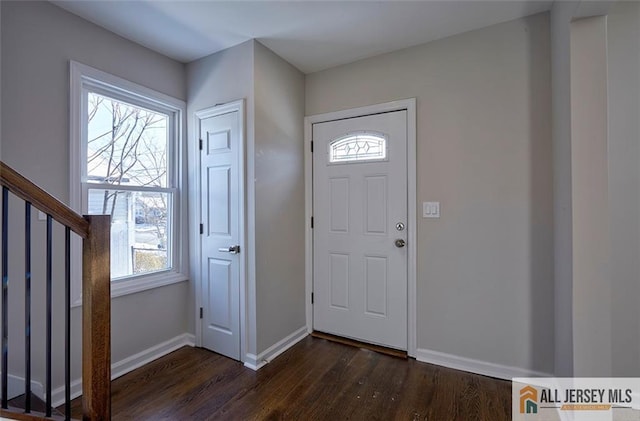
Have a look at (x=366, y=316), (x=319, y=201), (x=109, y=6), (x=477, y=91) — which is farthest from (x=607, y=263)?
(x=109, y=6)

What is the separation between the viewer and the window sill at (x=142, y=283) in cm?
221

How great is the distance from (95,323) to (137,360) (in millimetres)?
1299

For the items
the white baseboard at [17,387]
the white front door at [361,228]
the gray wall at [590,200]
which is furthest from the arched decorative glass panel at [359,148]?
the white baseboard at [17,387]

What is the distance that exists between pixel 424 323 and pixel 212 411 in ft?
5.30

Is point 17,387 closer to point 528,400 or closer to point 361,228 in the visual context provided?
point 361,228

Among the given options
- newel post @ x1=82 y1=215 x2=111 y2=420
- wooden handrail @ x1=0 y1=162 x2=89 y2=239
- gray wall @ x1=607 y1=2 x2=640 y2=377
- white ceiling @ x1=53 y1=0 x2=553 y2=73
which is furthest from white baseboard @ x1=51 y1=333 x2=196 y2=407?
gray wall @ x1=607 y1=2 x2=640 y2=377

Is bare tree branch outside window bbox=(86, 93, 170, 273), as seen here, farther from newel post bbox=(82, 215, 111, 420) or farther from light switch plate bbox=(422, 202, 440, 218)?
light switch plate bbox=(422, 202, 440, 218)

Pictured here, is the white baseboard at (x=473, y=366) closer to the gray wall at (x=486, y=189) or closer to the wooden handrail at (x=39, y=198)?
the gray wall at (x=486, y=189)

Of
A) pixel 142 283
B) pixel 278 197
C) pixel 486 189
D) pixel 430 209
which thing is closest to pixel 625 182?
pixel 486 189

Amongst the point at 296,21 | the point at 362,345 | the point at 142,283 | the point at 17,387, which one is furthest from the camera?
the point at 362,345

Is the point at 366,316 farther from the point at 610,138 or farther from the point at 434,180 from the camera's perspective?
the point at 610,138

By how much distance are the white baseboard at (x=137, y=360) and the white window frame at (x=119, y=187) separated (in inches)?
19.7

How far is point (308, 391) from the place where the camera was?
6.58 ft

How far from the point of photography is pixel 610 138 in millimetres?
1841
